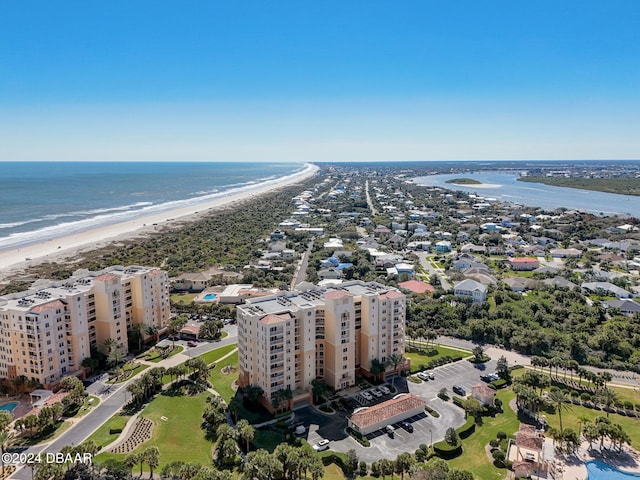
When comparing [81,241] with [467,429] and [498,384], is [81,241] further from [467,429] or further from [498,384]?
[467,429]

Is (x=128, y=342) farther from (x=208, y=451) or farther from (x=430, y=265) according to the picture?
(x=430, y=265)

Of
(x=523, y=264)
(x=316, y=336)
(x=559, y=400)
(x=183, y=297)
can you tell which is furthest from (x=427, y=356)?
(x=523, y=264)

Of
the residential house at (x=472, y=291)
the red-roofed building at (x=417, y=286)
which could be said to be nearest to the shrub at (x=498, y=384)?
the residential house at (x=472, y=291)

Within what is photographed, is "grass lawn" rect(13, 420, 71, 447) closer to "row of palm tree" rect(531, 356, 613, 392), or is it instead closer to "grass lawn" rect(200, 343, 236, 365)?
"grass lawn" rect(200, 343, 236, 365)

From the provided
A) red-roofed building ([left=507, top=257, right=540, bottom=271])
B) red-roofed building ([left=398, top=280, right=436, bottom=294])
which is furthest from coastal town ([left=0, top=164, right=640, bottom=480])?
red-roofed building ([left=507, top=257, right=540, bottom=271])

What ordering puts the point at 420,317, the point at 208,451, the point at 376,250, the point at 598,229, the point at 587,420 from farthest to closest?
the point at 598,229
the point at 376,250
the point at 420,317
the point at 587,420
the point at 208,451

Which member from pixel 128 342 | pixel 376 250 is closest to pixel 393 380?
pixel 128 342
